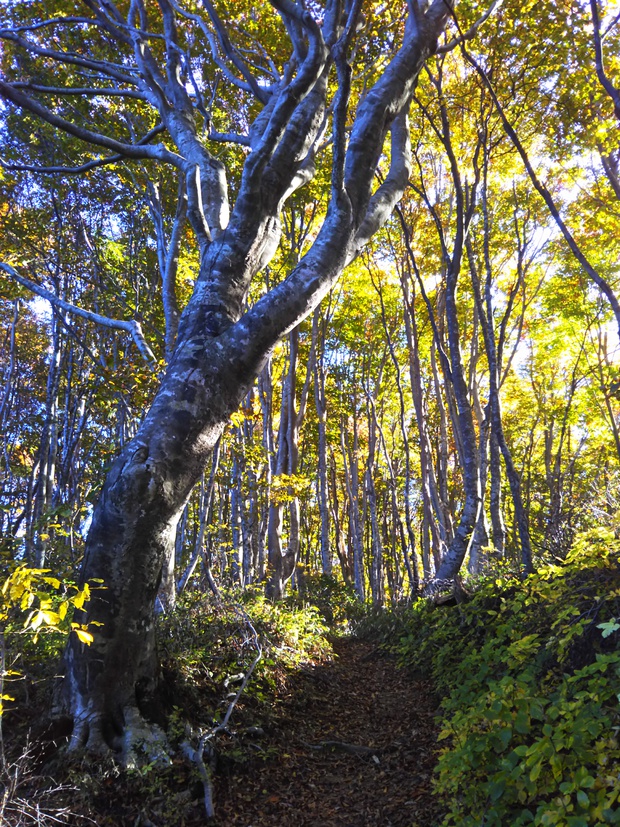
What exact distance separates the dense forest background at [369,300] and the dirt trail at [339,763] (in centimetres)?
97

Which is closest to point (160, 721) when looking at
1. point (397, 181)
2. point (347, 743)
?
point (347, 743)

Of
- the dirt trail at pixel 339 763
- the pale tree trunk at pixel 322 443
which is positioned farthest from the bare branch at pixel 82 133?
the pale tree trunk at pixel 322 443

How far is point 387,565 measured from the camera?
25.1 metres

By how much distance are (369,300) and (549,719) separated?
12.5m

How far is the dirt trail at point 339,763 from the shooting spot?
299cm

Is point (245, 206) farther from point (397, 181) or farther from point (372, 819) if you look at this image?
point (372, 819)

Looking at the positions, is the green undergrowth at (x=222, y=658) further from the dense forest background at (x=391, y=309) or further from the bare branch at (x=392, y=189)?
the bare branch at (x=392, y=189)

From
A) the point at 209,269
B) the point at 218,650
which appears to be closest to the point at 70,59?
the point at 209,269

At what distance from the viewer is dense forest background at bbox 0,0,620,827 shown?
6125 millimetres

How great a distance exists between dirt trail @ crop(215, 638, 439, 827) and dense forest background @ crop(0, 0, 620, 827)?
0.97 metres

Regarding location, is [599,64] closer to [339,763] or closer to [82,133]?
[82,133]

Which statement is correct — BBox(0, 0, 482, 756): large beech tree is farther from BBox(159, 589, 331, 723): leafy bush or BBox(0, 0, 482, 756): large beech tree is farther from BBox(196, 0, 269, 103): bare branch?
BBox(159, 589, 331, 723): leafy bush

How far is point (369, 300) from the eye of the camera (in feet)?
45.4

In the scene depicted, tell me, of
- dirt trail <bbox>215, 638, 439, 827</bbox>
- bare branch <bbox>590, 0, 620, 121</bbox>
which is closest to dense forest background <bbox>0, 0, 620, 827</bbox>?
bare branch <bbox>590, 0, 620, 121</bbox>
